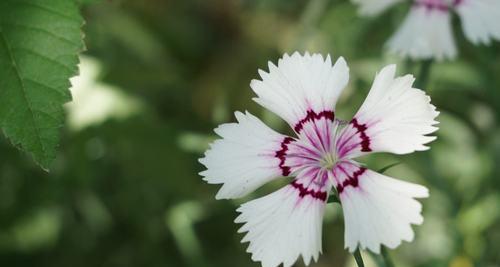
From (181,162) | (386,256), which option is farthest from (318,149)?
(181,162)

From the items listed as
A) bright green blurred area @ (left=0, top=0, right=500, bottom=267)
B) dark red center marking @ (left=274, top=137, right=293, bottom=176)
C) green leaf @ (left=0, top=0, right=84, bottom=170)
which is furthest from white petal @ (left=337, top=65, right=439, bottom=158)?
bright green blurred area @ (left=0, top=0, right=500, bottom=267)

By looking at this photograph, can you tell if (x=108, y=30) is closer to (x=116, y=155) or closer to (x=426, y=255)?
(x=116, y=155)

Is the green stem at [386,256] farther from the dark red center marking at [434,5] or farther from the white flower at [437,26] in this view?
the dark red center marking at [434,5]

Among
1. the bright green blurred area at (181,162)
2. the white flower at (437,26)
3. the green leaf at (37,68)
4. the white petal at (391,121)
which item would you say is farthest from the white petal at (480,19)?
the green leaf at (37,68)

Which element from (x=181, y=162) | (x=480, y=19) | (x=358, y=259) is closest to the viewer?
(x=358, y=259)

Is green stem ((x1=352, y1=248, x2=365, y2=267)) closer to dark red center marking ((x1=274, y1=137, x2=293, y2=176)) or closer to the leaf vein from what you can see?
dark red center marking ((x1=274, y1=137, x2=293, y2=176))

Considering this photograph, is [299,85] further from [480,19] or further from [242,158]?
[480,19]
